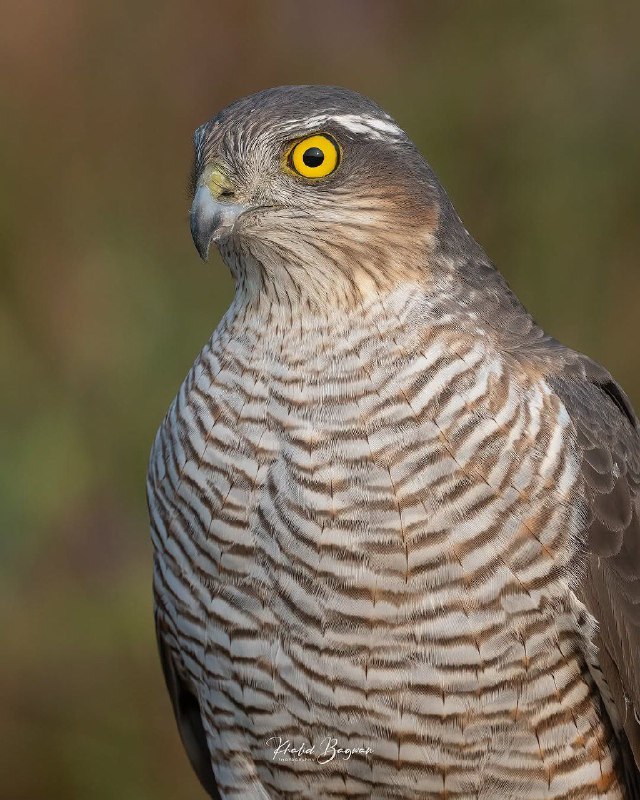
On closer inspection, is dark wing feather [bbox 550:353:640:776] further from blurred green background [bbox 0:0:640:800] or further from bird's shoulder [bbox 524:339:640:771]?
blurred green background [bbox 0:0:640:800]

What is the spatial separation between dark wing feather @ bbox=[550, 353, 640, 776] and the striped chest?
8 cm

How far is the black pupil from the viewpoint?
3084 mm

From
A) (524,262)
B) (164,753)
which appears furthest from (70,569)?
(524,262)

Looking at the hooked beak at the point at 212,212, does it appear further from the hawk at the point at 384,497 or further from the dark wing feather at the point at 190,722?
the dark wing feather at the point at 190,722

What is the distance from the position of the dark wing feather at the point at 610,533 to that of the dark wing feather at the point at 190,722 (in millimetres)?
1342

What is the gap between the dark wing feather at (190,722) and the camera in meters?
3.77

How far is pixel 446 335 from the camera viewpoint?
3.08 meters

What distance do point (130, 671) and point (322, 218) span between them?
322 centimetres

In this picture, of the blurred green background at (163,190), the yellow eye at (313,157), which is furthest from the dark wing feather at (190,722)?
the blurred green background at (163,190)
